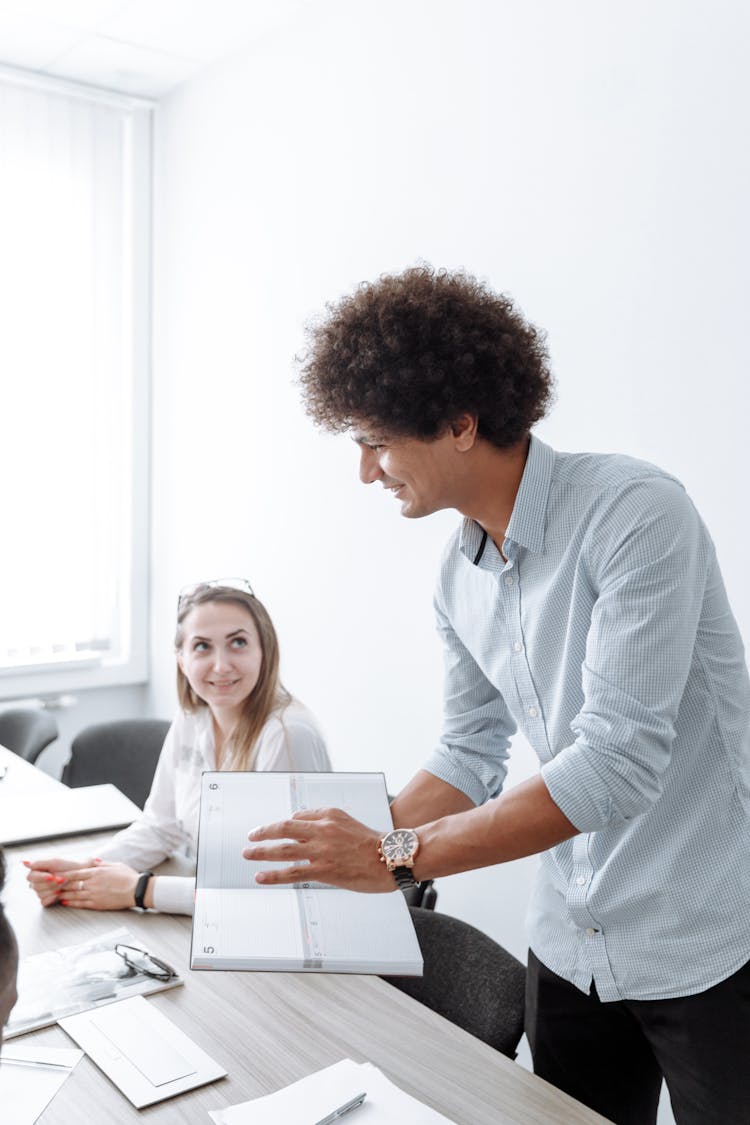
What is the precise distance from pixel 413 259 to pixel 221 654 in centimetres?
149

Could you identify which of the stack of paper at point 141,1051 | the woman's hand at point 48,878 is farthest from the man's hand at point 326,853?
the woman's hand at point 48,878

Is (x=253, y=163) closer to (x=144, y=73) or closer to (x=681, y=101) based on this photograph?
(x=144, y=73)

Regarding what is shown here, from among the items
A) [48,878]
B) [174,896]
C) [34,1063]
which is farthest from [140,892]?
[34,1063]

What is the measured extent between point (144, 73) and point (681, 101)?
2.63 metres

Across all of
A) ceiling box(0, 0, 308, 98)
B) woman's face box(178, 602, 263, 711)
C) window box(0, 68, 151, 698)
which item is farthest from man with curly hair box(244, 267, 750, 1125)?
window box(0, 68, 151, 698)

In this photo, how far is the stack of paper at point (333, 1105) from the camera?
1.27 meters

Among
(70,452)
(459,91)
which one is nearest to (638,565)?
(459,91)

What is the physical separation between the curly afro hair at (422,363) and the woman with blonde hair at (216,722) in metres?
0.91

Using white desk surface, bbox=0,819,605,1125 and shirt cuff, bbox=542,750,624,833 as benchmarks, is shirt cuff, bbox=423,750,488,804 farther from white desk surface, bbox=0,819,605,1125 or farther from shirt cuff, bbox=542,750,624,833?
shirt cuff, bbox=542,750,624,833

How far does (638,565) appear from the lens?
129cm

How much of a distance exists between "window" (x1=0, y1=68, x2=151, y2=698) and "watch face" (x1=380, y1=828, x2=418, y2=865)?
3284mm

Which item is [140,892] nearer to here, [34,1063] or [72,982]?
[72,982]

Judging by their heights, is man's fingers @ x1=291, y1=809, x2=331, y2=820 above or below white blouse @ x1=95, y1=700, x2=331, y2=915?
above

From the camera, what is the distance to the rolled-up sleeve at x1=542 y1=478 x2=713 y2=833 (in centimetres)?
124
